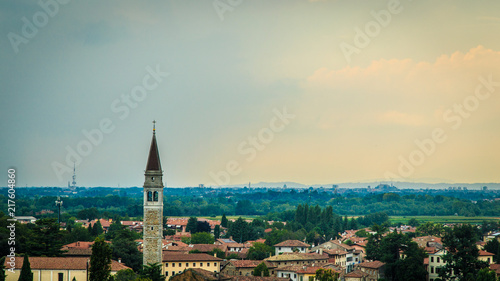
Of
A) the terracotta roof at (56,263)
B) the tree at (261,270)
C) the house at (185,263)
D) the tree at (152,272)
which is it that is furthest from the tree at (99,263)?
the tree at (261,270)

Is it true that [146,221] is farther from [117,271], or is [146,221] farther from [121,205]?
[121,205]

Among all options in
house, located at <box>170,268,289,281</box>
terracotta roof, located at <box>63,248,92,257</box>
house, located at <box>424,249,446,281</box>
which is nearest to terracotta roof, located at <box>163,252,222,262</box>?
house, located at <box>170,268,289,281</box>

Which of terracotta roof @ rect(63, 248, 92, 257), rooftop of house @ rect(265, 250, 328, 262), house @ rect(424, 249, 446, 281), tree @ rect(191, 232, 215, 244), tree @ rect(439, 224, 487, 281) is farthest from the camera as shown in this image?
tree @ rect(191, 232, 215, 244)

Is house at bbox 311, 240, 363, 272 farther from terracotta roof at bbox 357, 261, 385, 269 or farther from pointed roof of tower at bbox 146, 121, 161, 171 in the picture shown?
pointed roof of tower at bbox 146, 121, 161, 171

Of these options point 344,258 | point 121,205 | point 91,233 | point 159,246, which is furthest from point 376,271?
point 121,205

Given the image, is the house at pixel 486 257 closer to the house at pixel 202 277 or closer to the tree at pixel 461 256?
the tree at pixel 461 256

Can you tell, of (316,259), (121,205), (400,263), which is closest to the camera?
(400,263)

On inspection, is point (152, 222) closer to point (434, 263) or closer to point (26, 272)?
point (26, 272)
